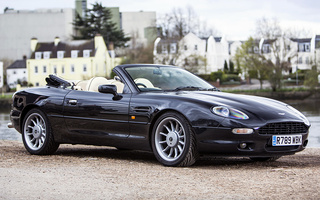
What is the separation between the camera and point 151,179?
593 centimetres

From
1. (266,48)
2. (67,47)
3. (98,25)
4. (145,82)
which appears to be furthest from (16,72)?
(145,82)

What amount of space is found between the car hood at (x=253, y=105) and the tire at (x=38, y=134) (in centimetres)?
223

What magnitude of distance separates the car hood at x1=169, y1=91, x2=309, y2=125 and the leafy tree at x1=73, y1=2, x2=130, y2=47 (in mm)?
87339

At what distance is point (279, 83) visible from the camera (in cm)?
6053

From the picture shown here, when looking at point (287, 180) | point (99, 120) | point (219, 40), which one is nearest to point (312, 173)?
point (287, 180)

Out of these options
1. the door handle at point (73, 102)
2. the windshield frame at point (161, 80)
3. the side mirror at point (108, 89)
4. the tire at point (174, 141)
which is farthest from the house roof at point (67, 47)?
the tire at point (174, 141)

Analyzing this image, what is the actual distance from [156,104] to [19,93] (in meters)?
2.89

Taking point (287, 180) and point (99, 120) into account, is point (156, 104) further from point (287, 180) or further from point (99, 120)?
point (287, 180)

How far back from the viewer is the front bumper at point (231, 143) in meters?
6.63

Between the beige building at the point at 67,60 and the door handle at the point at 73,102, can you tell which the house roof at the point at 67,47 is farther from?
the door handle at the point at 73,102

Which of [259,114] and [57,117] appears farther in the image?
[57,117]

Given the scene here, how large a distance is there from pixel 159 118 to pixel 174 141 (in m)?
0.36

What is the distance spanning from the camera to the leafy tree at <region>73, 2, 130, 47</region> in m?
93.9

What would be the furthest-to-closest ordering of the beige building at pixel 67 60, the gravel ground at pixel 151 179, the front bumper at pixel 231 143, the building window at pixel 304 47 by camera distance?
the building window at pixel 304 47 → the beige building at pixel 67 60 → the front bumper at pixel 231 143 → the gravel ground at pixel 151 179
